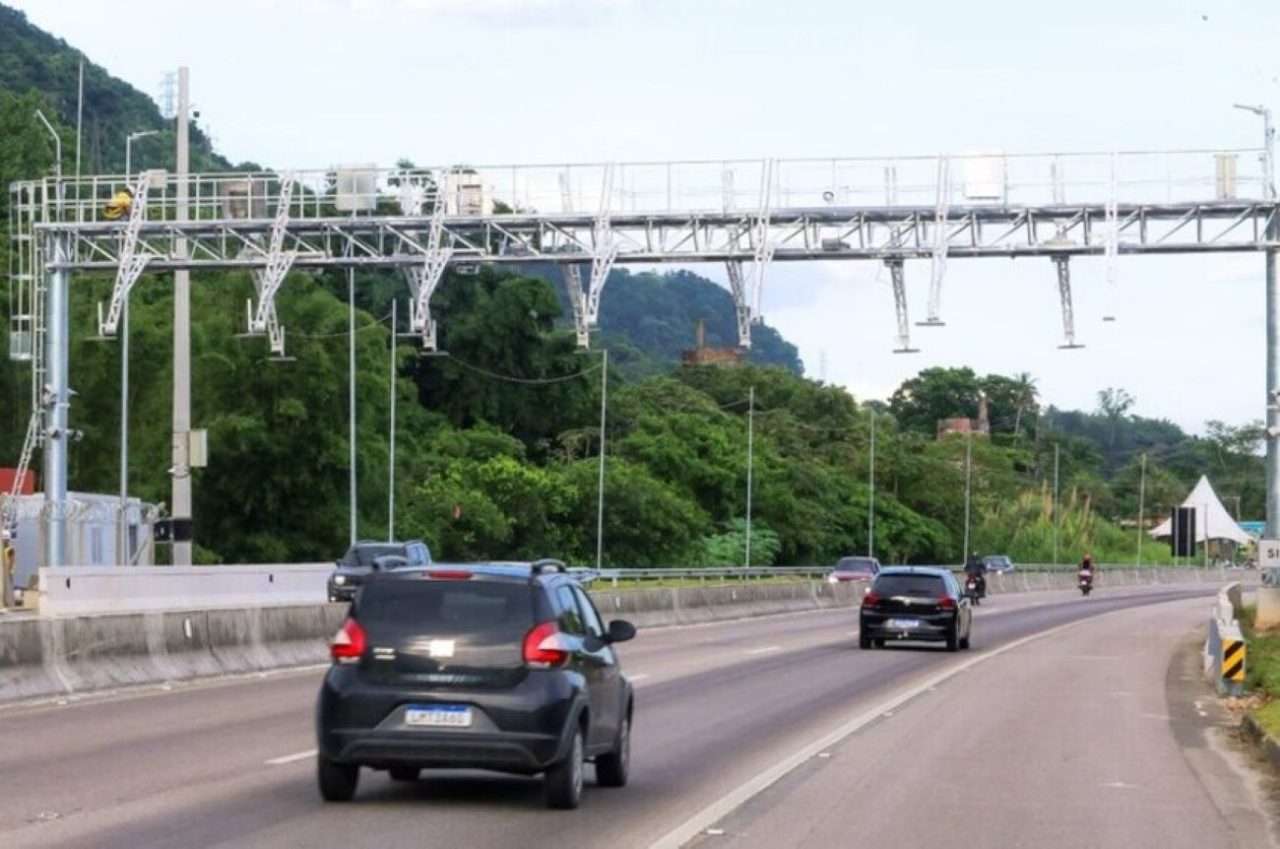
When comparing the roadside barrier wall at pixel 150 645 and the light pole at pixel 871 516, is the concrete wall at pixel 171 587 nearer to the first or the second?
the roadside barrier wall at pixel 150 645

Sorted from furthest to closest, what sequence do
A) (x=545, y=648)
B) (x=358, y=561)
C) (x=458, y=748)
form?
(x=358, y=561), (x=545, y=648), (x=458, y=748)

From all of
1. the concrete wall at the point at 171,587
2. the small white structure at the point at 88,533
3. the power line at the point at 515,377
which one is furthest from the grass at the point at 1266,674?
the power line at the point at 515,377

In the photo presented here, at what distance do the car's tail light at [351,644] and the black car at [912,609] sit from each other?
2772 cm

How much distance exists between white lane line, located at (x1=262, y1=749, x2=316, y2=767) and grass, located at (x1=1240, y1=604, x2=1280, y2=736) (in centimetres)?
898

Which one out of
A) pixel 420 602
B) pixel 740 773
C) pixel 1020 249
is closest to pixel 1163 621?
pixel 1020 249

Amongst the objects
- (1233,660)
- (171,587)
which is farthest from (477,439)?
(1233,660)

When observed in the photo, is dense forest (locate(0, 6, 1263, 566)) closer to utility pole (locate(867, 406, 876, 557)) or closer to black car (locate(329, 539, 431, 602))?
utility pole (locate(867, 406, 876, 557))

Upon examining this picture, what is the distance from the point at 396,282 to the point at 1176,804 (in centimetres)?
9440

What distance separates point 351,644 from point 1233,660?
17.8 m

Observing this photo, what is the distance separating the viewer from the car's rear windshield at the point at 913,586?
42.1 meters

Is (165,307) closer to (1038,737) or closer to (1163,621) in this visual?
(1163,621)

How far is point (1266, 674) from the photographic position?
97.4 feet

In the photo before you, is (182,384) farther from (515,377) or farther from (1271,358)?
(515,377)

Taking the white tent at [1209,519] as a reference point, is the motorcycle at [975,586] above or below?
below
